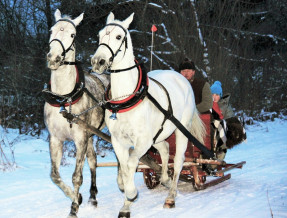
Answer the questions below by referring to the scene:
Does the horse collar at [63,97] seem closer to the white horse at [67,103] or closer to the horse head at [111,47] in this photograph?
the white horse at [67,103]

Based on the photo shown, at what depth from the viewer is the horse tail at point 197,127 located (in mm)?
6820

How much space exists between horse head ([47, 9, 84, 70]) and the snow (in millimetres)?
1884

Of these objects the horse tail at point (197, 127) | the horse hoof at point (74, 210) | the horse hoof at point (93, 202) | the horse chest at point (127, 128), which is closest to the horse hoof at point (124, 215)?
the horse hoof at point (74, 210)

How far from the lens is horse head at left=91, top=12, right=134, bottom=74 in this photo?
4.64m

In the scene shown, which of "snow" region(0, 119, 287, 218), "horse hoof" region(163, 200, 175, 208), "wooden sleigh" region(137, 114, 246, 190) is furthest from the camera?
"wooden sleigh" region(137, 114, 246, 190)

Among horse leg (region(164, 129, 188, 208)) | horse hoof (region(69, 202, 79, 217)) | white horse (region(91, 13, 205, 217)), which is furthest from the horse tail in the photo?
horse hoof (region(69, 202, 79, 217))

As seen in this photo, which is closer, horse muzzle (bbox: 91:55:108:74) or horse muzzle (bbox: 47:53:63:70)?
horse muzzle (bbox: 91:55:108:74)

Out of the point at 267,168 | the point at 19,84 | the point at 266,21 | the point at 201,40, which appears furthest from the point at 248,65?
the point at 267,168

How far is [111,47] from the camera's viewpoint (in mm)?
4816

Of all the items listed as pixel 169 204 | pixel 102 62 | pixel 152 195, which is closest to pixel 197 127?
pixel 152 195

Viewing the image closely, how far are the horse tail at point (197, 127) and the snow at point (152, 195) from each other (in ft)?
2.78

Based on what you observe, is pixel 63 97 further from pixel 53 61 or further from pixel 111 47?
pixel 111 47

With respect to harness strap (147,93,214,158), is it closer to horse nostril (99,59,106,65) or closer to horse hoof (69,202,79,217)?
horse nostril (99,59,106,65)

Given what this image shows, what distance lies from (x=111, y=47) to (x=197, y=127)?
251 centimetres
